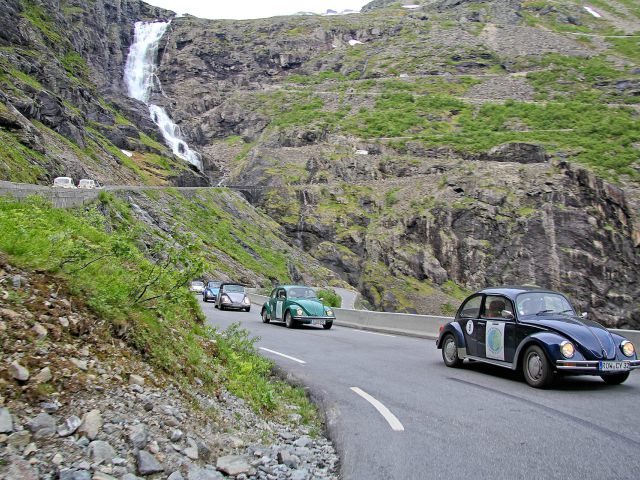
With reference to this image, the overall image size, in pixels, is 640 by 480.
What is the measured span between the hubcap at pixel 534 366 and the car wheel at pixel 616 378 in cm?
107

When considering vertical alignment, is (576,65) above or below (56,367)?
above

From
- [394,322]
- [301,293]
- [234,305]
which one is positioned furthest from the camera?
[234,305]

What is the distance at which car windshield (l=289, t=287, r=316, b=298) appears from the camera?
19625 millimetres

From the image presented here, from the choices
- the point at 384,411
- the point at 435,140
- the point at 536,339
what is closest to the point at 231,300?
the point at 536,339

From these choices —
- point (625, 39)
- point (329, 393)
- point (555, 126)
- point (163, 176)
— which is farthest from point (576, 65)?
point (329, 393)

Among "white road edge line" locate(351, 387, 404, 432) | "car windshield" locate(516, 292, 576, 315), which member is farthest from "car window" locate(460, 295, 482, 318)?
"white road edge line" locate(351, 387, 404, 432)

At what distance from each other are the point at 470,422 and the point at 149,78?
127030 millimetres

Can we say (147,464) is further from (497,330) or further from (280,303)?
(280,303)

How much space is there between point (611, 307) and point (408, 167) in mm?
29801

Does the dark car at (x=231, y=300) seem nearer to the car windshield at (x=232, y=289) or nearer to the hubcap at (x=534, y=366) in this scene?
the car windshield at (x=232, y=289)

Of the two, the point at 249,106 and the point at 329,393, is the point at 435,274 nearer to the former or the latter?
the point at 329,393

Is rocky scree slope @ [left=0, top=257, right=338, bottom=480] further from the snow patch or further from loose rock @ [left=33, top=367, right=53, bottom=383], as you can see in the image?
the snow patch

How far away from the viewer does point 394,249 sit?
5756cm

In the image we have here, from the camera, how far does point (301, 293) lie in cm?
1991
